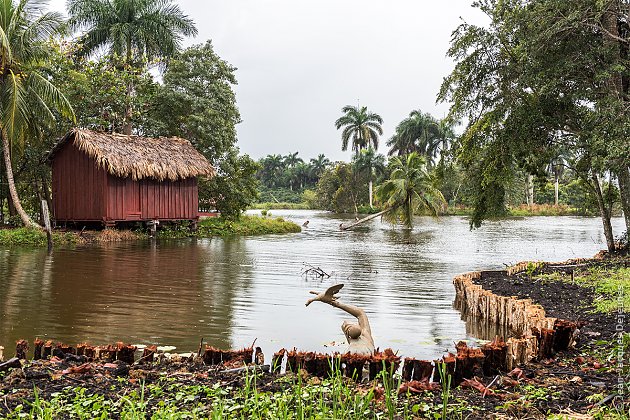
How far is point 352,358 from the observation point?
5.51 meters

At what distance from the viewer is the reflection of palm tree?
37.0 meters

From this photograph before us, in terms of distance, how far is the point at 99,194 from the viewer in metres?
27.0

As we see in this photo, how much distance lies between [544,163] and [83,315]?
13.4 m

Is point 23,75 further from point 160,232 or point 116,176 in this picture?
point 160,232

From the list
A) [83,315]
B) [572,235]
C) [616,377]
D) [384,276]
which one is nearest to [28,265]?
[83,315]

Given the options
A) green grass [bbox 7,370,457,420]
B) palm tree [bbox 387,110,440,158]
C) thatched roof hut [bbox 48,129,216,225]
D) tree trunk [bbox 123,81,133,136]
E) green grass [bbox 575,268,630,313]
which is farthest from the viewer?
palm tree [bbox 387,110,440,158]

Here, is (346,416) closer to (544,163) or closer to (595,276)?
(595,276)

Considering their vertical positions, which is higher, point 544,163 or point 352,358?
point 544,163

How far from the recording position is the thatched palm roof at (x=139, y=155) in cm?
2617

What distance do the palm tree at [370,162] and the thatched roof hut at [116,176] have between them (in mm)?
35250

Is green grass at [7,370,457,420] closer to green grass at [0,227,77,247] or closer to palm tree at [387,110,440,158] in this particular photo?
green grass at [0,227,77,247]

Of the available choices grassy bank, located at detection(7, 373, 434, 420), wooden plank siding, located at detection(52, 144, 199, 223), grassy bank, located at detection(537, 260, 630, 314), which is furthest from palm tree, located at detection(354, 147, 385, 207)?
grassy bank, located at detection(7, 373, 434, 420)

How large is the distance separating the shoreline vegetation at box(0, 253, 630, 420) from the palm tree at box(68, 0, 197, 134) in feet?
104

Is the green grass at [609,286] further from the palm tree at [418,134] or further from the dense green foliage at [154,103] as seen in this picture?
the palm tree at [418,134]
